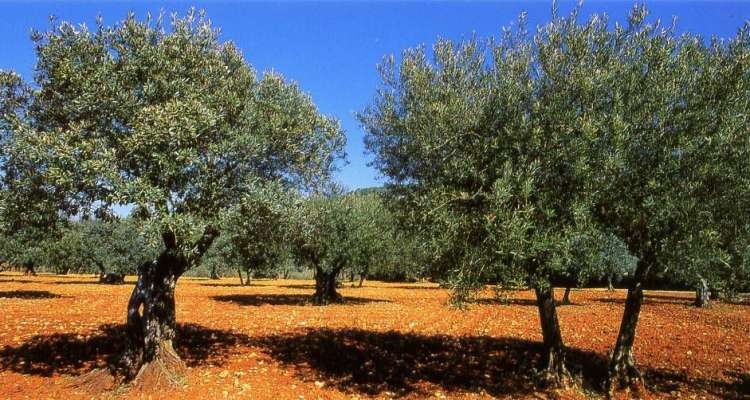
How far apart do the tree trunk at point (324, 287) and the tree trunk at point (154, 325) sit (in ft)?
81.8

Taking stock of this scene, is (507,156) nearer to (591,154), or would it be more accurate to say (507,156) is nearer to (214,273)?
(591,154)

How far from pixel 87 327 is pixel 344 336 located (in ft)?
38.4

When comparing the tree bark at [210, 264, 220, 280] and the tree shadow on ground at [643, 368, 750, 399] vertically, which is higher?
the tree bark at [210, 264, 220, 280]

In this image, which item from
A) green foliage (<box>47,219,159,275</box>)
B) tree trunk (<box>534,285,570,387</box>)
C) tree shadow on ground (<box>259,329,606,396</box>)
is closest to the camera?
tree trunk (<box>534,285,570,387</box>)

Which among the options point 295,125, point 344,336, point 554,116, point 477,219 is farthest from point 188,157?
point 344,336

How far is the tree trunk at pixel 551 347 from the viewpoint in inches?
508

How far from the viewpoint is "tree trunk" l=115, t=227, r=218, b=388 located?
1204cm

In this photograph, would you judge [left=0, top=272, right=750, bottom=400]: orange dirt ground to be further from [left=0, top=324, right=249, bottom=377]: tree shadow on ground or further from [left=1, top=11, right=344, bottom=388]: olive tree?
[left=1, top=11, right=344, bottom=388]: olive tree

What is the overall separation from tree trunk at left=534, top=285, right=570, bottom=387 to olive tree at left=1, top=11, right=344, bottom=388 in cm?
818

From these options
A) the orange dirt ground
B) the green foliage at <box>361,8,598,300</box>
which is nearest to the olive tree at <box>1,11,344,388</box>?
the orange dirt ground

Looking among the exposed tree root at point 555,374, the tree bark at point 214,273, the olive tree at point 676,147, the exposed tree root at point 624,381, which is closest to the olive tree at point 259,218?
the olive tree at point 676,147

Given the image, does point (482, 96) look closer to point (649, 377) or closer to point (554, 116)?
point (554, 116)

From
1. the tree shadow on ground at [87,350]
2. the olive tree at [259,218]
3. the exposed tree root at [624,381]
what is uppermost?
the olive tree at [259,218]

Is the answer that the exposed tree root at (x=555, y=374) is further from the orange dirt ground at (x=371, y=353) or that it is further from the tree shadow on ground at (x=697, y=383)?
the tree shadow on ground at (x=697, y=383)
